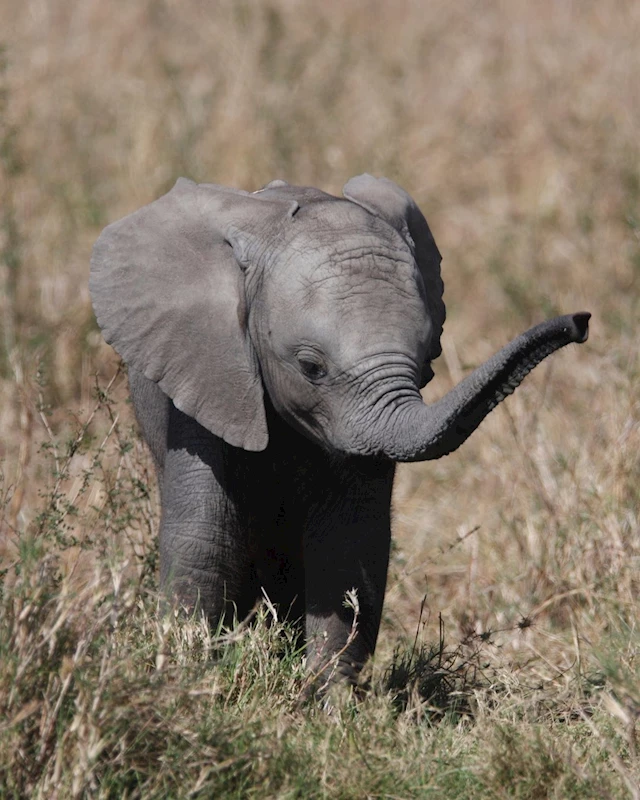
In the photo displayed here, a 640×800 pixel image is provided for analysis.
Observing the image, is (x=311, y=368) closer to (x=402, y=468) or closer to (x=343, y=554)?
(x=343, y=554)

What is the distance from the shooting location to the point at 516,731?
440cm

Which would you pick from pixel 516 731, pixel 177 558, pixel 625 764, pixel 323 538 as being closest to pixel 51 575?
pixel 177 558

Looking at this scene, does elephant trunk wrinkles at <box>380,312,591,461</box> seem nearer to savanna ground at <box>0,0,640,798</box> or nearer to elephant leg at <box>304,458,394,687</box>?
elephant leg at <box>304,458,394,687</box>

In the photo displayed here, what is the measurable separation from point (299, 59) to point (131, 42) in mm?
2294

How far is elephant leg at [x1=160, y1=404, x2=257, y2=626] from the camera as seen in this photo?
4.98 meters

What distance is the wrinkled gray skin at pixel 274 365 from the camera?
4621mm

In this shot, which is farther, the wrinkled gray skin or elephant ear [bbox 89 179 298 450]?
elephant ear [bbox 89 179 298 450]

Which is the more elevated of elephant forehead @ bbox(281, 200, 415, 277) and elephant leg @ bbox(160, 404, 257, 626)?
elephant forehead @ bbox(281, 200, 415, 277)

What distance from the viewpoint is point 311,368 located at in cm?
466

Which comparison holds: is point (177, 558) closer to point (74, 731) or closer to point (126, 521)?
point (126, 521)

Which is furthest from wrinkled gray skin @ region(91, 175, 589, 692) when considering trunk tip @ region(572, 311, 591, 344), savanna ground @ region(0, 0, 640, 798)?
trunk tip @ region(572, 311, 591, 344)

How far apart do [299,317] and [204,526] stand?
30.0 inches

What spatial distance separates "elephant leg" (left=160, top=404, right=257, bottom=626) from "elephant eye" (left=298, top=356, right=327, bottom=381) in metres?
0.47

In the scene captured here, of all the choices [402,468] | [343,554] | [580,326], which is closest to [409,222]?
[343,554]
